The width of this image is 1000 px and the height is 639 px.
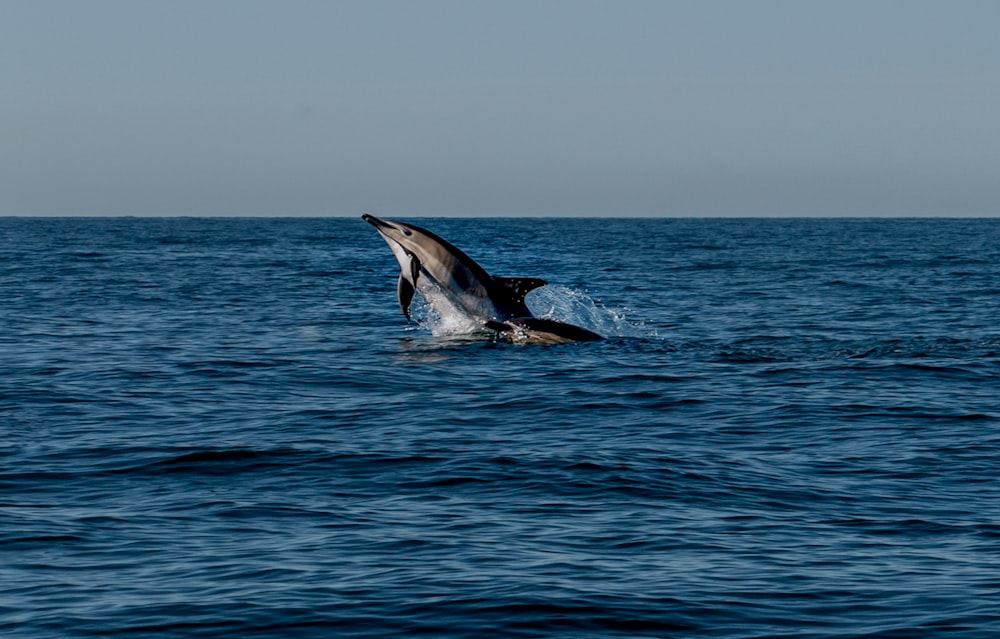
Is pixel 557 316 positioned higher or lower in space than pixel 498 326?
lower

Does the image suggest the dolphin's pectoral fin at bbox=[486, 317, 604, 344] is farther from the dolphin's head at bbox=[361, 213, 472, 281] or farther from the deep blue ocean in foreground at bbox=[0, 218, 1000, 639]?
the dolphin's head at bbox=[361, 213, 472, 281]

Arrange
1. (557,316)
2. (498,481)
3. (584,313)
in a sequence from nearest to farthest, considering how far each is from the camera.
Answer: (498,481) < (557,316) < (584,313)

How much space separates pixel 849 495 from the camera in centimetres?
1426

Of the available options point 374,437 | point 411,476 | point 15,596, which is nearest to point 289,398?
point 374,437

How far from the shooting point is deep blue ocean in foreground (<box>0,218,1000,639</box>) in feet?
34.3

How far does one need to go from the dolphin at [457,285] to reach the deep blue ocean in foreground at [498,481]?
2.45 ft

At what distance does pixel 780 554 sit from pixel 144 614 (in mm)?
5073

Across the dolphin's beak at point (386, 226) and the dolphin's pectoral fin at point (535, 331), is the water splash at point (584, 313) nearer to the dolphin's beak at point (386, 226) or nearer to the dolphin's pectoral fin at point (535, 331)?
the dolphin's pectoral fin at point (535, 331)

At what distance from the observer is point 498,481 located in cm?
1484

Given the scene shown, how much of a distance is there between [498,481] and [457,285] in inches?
474

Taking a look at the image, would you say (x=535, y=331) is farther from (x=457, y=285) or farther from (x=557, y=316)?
(x=557, y=316)

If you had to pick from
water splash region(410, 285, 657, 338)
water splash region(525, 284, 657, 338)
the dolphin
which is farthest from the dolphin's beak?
water splash region(525, 284, 657, 338)

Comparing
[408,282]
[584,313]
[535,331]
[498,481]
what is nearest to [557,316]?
[584,313]

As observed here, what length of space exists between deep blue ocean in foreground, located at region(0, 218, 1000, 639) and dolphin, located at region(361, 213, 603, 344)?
2.45ft
